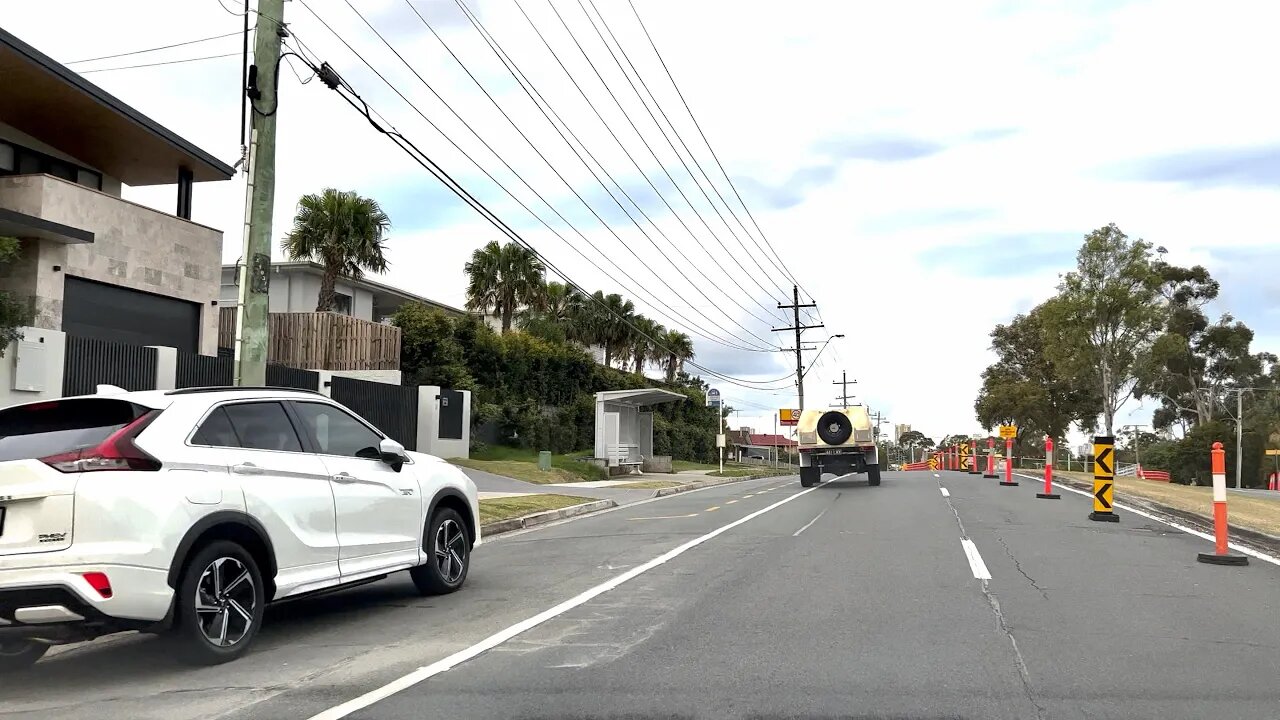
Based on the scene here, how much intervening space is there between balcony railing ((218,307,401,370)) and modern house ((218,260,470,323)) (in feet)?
11.4

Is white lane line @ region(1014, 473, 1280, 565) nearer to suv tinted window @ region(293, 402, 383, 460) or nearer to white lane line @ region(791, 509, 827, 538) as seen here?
white lane line @ region(791, 509, 827, 538)

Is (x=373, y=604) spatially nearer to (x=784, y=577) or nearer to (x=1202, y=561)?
(x=784, y=577)

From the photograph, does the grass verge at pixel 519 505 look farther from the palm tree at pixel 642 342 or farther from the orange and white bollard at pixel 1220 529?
the palm tree at pixel 642 342

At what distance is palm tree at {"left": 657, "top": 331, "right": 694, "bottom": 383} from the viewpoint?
2447 inches

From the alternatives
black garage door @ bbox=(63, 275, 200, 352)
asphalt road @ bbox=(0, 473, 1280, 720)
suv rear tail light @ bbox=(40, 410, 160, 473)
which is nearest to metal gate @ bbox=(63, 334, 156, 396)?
black garage door @ bbox=(63, 275, 200, 352)

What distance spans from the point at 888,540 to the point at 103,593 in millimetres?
9895

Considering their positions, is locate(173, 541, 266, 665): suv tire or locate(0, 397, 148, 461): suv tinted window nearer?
locate(0, 397, 148, 461): suv tinted window

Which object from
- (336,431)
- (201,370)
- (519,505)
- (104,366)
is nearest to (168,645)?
(336,431)

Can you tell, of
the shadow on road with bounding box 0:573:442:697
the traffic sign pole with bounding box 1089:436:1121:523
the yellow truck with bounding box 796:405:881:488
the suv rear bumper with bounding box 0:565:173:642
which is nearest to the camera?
the suv rear bumper with bounding box 0:565:173:642

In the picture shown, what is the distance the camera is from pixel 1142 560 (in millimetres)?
11219

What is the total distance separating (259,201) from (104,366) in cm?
820

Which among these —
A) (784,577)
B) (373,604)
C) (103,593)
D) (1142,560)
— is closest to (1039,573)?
(1142,560)

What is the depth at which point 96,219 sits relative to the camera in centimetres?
1994

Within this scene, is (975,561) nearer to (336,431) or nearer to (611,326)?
(336,431)
